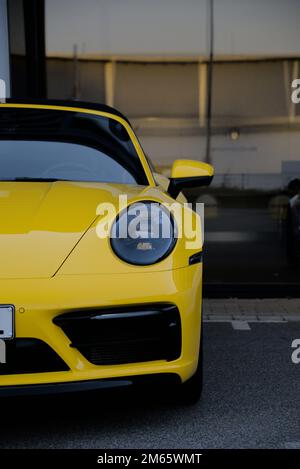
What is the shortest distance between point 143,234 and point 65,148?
1054 mm

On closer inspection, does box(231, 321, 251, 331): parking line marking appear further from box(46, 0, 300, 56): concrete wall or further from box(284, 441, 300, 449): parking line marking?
box(46, 0, 300, 56): concrete wall

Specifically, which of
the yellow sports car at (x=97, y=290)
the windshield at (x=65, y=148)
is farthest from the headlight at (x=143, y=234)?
the windshield at (x=65, y=148)

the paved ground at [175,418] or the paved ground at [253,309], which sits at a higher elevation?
the paved ground at [175,418]

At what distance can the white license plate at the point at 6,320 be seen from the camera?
2572 millimetres

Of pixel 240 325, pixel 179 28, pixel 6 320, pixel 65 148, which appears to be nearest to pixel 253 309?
pixel 240 325

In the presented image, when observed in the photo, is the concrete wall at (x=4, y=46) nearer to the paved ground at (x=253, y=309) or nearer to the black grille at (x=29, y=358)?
the paved ground at (x=253, y=309)

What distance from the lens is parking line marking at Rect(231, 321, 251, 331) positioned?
16.1 ft

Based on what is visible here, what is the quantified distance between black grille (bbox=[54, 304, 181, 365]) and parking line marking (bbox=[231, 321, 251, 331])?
7.27ft

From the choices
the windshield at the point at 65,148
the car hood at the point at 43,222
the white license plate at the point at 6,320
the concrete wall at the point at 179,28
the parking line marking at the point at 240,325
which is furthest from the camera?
the concrete wall at the point at 179,28

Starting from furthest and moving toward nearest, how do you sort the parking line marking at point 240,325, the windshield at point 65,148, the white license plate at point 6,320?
the parking line marking at point 240,325
the windshield at point 65,148
the white license plate at point 6,320

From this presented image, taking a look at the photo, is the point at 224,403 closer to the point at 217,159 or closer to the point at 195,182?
the point at 195,182

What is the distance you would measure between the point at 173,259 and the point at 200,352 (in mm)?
502

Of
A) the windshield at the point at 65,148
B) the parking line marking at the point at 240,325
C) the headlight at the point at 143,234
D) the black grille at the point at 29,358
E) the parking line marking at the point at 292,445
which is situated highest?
the windshield at the point at 65,148

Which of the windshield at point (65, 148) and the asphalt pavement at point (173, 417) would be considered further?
the windshield at point (65, 148)
